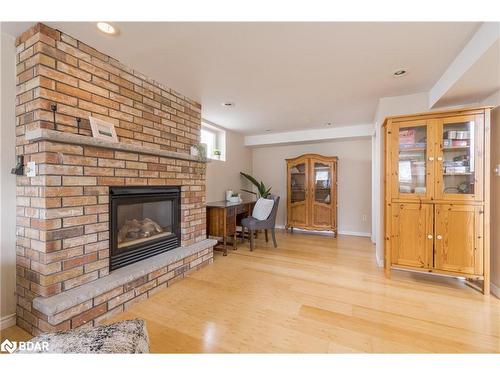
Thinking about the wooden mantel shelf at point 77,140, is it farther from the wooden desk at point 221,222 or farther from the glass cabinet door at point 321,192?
the glass cabinet door at point 321,192

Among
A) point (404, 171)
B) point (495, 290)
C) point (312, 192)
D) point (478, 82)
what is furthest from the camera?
point (312, 192)

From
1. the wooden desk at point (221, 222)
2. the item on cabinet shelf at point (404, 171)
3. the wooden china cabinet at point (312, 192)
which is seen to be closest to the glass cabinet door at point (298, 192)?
the wooden china cabinet at point (312, 192)

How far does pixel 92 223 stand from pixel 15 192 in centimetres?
58

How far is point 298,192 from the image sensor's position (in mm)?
4812

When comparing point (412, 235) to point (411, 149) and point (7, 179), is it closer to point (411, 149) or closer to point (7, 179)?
point (411, 149)

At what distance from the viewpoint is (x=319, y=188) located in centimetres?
460

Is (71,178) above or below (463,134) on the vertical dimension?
below

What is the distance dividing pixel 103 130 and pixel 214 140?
2653 millimetres

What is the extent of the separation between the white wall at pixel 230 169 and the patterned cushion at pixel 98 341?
297 cm

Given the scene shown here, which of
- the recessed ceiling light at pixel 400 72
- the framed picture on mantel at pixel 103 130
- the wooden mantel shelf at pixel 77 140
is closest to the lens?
the wooden mantel shelf at pixel 77 140

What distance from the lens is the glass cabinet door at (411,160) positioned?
237 cm

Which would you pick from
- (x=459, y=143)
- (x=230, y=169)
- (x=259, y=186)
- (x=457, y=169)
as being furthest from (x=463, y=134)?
(x=230, y=169)
